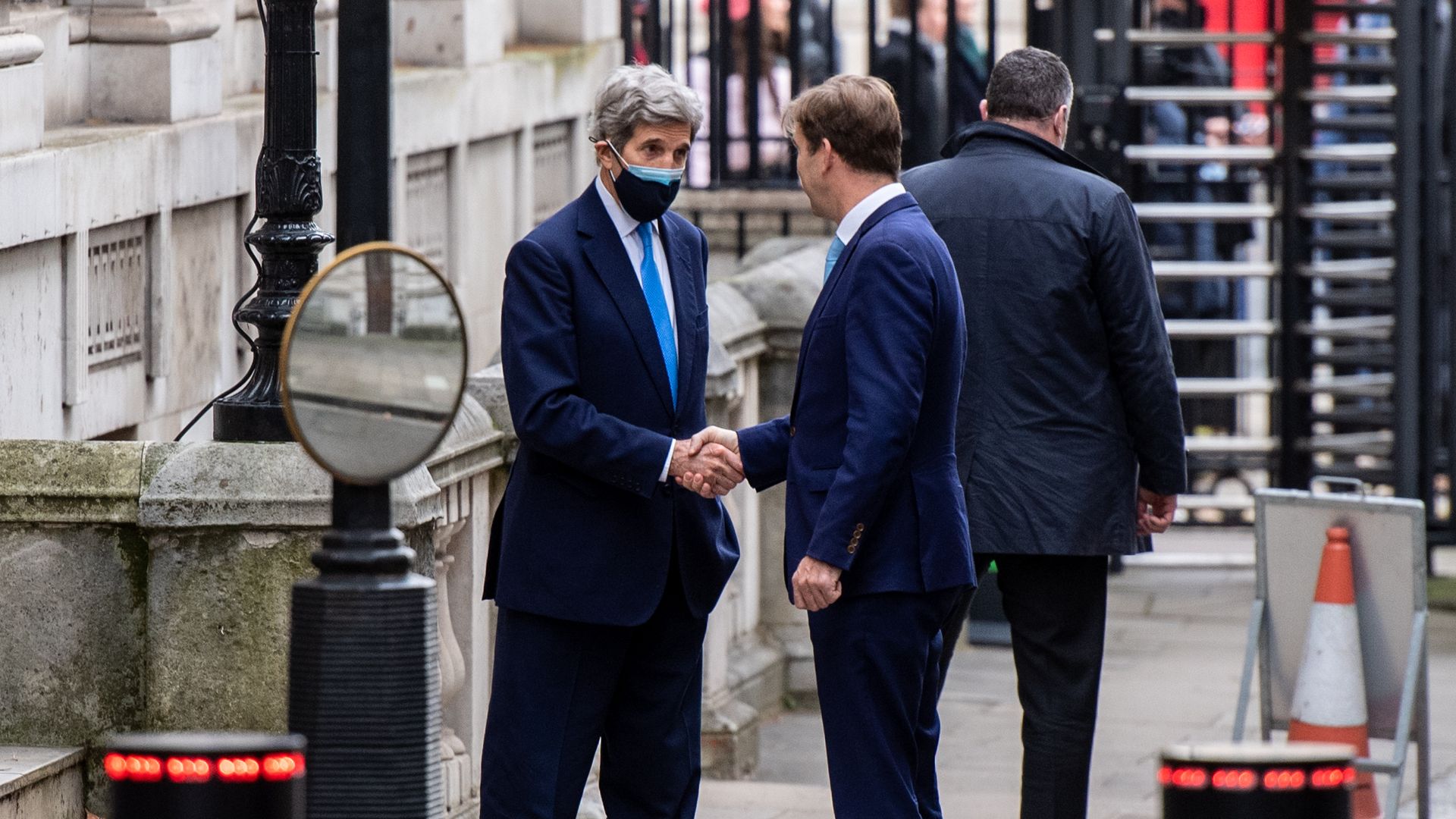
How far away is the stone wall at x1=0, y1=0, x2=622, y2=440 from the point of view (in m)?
7.06

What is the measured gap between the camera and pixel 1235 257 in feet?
51.7

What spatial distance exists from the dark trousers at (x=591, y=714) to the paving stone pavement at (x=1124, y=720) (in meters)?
1.58

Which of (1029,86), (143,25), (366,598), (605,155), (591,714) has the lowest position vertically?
(591,714)

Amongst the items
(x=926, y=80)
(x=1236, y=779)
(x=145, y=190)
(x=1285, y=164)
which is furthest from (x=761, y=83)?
(x=1236, y=779)

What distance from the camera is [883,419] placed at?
475 cm

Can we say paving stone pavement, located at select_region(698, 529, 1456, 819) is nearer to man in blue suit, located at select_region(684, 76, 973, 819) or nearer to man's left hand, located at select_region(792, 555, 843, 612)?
man in blue suit, located at select_region(684, 76, 973, 819)

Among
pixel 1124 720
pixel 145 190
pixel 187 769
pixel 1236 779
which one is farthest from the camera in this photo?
pixel 1124 720

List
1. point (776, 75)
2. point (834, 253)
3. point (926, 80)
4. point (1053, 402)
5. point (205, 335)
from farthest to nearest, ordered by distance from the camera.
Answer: point (776, 75) → point (926, 80) → point (205, 335) → point (1053, 402) → point (834, 253)

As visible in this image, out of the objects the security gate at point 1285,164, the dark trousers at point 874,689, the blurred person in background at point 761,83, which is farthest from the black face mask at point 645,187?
the security gate at point 1285,164

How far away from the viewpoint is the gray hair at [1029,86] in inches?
228

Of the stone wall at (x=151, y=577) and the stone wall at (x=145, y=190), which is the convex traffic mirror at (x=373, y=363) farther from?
the stone wall at (x=145, y=190)

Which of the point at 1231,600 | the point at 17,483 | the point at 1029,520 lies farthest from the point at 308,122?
the point at 1231,600

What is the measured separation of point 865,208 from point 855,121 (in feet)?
0.56

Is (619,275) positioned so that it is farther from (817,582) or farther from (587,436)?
(817,582)
